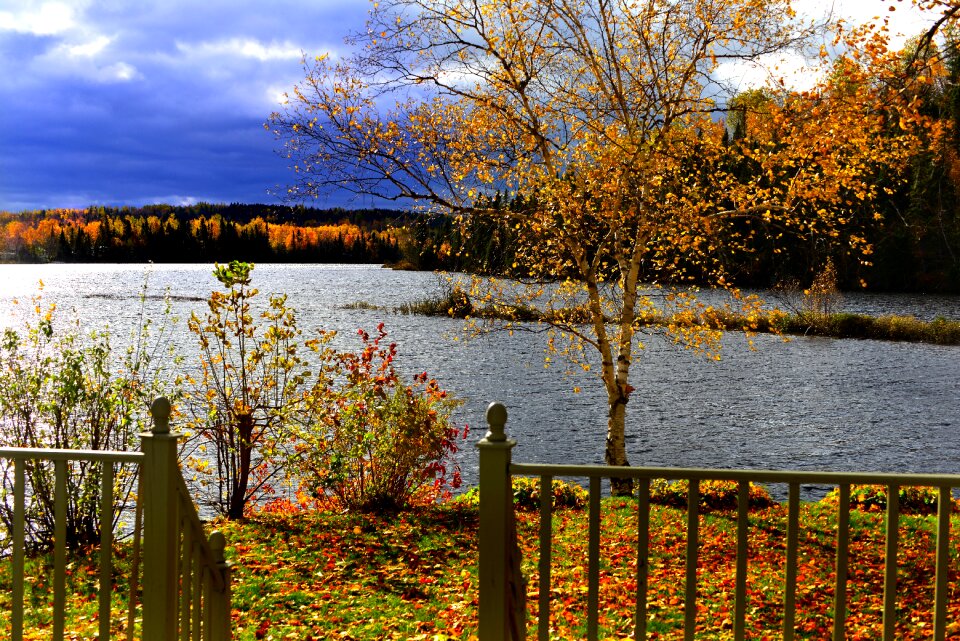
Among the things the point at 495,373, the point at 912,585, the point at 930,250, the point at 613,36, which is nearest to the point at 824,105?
the point at 613,36

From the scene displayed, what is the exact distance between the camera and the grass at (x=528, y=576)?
5086 mm

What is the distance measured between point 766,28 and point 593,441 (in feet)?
27.5

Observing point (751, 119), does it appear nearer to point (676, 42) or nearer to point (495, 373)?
point (676, 42)

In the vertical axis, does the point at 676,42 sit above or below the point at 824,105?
above

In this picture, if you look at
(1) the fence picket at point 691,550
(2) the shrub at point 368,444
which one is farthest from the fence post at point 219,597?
(2) the shrub at point 368,444

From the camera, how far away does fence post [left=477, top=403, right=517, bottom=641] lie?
2.81m

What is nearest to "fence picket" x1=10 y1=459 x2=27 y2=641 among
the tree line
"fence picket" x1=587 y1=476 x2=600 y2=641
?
"fence picket" x1=587 y1=476 x2=600 y2=641

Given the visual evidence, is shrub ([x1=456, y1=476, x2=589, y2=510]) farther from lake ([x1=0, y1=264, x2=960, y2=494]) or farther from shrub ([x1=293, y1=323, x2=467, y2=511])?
lake ([x1=0, y1=264, x2=960, y2=494])

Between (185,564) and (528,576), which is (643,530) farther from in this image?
(528,576)

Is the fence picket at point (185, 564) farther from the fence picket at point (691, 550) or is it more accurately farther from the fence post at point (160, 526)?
the fence picket at point (691, 550)

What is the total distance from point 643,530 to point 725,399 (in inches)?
698

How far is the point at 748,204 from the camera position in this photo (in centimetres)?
888

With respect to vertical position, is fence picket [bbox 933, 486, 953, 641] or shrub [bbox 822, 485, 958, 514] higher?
fence picket [bbox 933, 486, 953, 641]

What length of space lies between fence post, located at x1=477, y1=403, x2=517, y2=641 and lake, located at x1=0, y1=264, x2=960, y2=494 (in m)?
6.62
